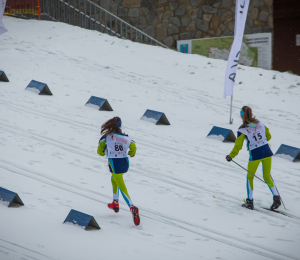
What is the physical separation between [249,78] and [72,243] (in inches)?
381

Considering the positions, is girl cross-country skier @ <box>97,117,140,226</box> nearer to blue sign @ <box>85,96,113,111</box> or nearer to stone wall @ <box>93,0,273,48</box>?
blue sign @ <box>85,96,113,111</box>

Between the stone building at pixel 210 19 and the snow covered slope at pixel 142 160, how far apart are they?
2263 mm

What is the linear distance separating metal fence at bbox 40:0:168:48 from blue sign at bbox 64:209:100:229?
12.4 m

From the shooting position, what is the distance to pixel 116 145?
506 cm

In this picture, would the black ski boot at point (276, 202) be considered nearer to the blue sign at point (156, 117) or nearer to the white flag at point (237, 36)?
the white flag at point (237, 36)

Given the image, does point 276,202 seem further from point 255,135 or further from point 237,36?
point 237,36

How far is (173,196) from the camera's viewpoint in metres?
5.97

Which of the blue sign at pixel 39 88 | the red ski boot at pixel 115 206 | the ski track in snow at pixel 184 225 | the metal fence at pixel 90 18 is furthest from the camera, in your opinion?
the metal fence at pixel 90 18

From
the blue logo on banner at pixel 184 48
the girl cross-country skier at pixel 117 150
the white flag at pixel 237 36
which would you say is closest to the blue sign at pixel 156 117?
the white flag at pixel 237 36

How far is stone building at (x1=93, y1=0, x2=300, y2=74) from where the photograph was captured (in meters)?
15.1

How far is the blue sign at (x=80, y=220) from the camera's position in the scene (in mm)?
4788

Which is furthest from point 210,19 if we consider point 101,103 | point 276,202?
point 276,202

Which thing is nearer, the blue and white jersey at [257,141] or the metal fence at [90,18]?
the blue and white jersey at [257,141]

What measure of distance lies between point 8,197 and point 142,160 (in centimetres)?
262
